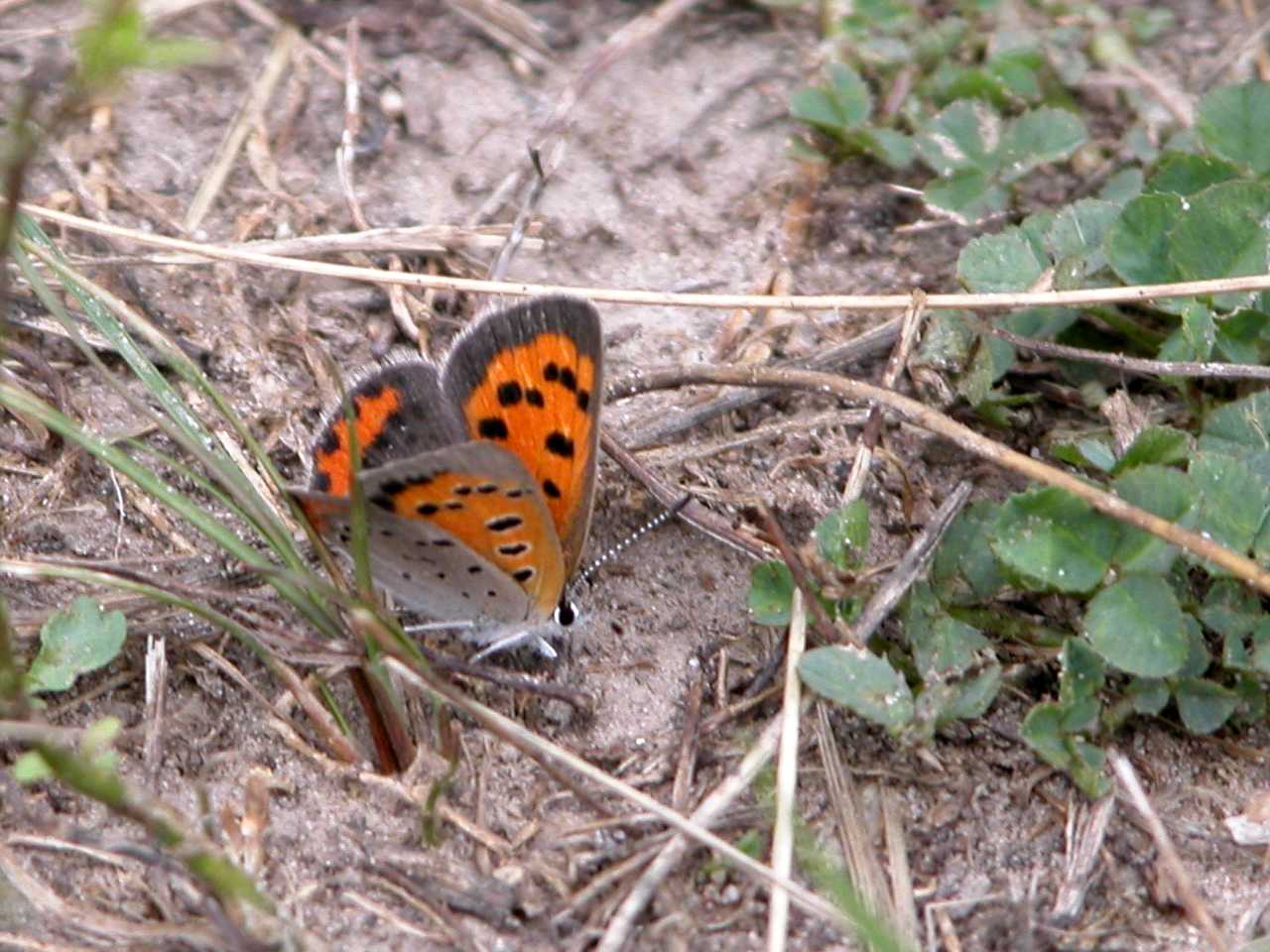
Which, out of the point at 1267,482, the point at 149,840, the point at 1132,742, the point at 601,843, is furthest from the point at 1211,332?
the point at 149,840

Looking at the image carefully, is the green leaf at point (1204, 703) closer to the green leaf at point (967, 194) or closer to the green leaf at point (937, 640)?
the green leaf at point (937, 640)

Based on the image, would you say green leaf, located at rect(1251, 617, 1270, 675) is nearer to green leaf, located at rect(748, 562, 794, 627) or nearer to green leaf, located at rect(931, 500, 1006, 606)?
green leaf, located at rect(931, 500, 1006, 606)

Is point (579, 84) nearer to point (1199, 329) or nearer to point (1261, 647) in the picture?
point (1199, 329)

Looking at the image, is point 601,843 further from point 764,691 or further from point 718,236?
point 718,236

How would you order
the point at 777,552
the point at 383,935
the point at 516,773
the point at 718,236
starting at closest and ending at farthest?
the point at 383,935
the point at 516,773
the point at 777,552
the point at 718,236

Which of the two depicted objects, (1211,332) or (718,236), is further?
→ (718,236)

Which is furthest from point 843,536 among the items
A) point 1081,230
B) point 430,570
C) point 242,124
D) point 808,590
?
point 242,124
